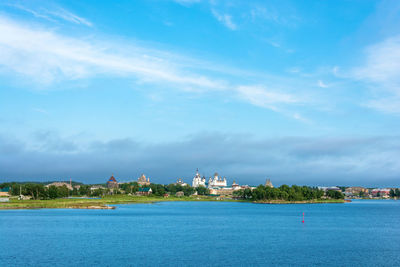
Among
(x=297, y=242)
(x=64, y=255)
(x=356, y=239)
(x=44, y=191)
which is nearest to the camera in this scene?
(x=64, y=255)

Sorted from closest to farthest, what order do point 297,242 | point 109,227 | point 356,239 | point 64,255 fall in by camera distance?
point 64,255 < point 297,242 < point 356,239 < point 109,227

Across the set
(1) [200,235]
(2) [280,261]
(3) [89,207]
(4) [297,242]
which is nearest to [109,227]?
(1) [200,235]

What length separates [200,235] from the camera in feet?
218

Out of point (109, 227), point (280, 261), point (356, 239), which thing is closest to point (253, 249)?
point (280, 261)

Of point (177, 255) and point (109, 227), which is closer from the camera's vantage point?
point (177, 255)

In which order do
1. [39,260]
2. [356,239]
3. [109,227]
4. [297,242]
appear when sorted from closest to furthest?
[39,260] → [297,242] → [356,239] → [109,227]

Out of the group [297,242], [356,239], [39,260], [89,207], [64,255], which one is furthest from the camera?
[89,207]

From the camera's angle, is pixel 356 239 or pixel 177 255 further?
pixel 356 239

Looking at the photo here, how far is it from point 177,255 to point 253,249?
10804 mm

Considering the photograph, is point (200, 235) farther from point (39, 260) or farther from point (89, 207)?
point (89, 207)

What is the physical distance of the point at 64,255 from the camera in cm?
4684

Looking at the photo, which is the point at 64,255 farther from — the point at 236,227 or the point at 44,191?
the point at 44,191

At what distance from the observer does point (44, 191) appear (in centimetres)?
15850

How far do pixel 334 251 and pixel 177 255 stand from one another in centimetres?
2011
